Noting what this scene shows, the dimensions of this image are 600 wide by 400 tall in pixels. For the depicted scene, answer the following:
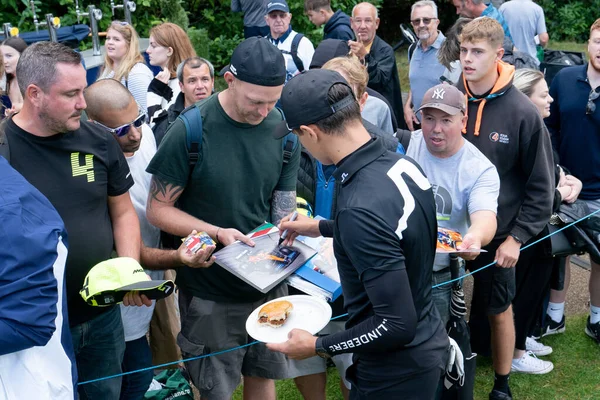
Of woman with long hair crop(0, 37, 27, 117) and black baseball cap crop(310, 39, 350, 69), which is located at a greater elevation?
black baseball cap crop(310, 39, 350, 69)

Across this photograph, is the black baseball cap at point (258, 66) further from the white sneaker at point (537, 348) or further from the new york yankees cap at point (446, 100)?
the white sneaker at point (537, 348)

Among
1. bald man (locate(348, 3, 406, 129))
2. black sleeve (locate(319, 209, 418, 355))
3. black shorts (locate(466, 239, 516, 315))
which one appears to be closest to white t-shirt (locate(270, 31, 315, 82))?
bald man (locate(348, 3, 406, 129))

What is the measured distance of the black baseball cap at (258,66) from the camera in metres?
3.27

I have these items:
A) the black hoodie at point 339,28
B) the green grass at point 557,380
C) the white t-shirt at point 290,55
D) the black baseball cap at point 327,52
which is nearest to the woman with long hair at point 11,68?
the black baseball cap at point 327,52

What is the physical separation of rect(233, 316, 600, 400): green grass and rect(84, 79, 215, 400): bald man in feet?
2.71

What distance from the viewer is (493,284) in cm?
421

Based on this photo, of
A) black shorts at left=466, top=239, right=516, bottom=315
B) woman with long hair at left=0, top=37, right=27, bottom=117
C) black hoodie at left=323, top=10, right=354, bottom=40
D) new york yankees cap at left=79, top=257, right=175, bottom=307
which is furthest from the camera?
black hoodie at left=323, top=10, right=354, bottom=40

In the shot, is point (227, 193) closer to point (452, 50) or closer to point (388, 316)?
point (388, 316)

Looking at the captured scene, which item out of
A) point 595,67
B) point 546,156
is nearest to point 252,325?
point 546,156

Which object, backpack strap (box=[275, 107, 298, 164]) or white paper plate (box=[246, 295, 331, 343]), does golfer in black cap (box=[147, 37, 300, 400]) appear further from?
white paper plate (box=[246, 295, 331, 343])

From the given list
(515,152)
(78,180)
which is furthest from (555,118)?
(78,180)

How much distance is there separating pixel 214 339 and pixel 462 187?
1.63 meters

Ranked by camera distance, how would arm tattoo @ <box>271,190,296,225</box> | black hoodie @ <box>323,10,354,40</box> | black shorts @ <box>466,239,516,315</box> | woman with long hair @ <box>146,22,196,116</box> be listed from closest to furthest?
arm tattoo @ <box>271,190,296,225</box>, black shorts @ <box>466,239,516,315</box>, woman with long hair @ <box>146,22,196,116</box>, black hoodie @ <box>323,10,354,40</box>

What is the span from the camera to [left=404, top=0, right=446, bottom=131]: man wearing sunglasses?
720cm
